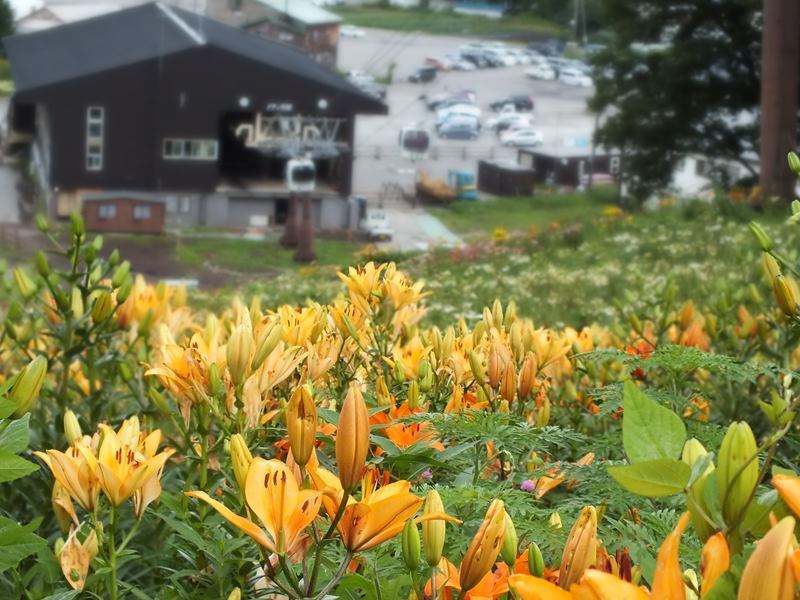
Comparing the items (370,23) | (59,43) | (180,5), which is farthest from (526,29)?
(59,43)

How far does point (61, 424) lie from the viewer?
0.69 metres

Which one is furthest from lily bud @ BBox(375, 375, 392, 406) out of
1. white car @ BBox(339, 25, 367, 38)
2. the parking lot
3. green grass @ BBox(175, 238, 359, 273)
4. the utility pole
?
white car @ BBox(339, 25, 367, 38)

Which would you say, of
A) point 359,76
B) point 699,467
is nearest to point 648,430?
point 699,467

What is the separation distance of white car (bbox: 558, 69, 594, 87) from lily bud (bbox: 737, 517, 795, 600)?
7908 mm

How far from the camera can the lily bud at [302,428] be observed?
34cm

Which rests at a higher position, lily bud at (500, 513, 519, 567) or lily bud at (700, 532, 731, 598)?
lily bud at (700, 532, 731, 598)

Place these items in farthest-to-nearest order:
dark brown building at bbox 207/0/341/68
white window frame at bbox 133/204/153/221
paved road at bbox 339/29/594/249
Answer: dark brown building at bbox 207/0/341/68 → paved road at bbox 339/29/594/249 → white window frame at bbox 133/204/153/221

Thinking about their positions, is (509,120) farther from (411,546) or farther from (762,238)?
(411,546)

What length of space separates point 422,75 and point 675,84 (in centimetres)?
199

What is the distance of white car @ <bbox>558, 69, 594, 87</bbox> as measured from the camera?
7.99 meters

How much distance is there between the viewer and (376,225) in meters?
6.58

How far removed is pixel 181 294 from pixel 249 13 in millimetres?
6923

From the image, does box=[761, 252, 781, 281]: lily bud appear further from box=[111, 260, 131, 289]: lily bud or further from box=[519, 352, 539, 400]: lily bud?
box=[111, 260, 131, 289]: lily bud

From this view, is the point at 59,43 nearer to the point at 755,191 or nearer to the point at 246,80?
the point at 246,80
